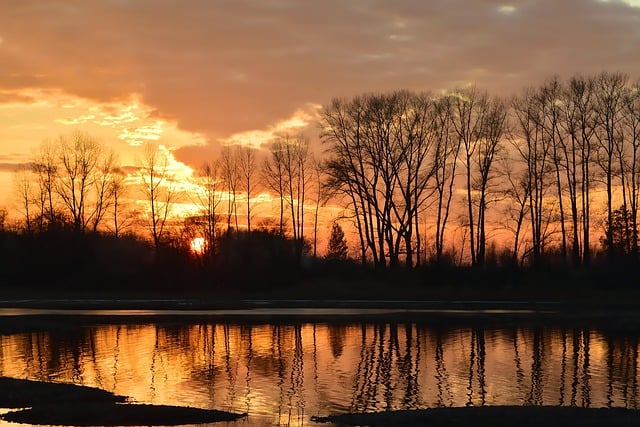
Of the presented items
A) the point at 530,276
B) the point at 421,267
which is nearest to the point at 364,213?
the point at 421,267

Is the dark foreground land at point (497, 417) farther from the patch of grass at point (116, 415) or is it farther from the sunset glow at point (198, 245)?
the sunset glow at point (198, 245)

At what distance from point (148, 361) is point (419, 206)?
188ft

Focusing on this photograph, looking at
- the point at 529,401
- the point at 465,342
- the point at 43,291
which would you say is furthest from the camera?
the point at 43,291

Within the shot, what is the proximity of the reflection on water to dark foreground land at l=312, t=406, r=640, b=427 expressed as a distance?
3.99 feet

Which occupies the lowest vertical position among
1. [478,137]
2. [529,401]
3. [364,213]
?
[529,401]

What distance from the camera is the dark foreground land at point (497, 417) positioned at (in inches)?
736

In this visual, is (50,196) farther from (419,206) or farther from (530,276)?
(530,276)

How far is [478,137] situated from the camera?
275ft

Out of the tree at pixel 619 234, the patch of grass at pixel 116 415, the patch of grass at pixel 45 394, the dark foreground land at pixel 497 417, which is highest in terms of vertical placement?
the tree at pixel 619 234

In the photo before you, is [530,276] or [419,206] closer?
[530,276]

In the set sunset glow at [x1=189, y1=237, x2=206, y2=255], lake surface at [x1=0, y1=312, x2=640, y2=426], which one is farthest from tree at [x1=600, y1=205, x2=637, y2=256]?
sunset glow at [x1=189, y1=237, x2=206, y2=255]

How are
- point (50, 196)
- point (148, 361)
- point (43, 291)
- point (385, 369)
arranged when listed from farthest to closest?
point (50, 196), point (43, 291), point (148, 361), point (385, 369)

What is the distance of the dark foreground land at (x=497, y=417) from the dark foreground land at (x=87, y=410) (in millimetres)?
3328

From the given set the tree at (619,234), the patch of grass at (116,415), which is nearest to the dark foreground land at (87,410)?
the patch of grass at (116,415)
